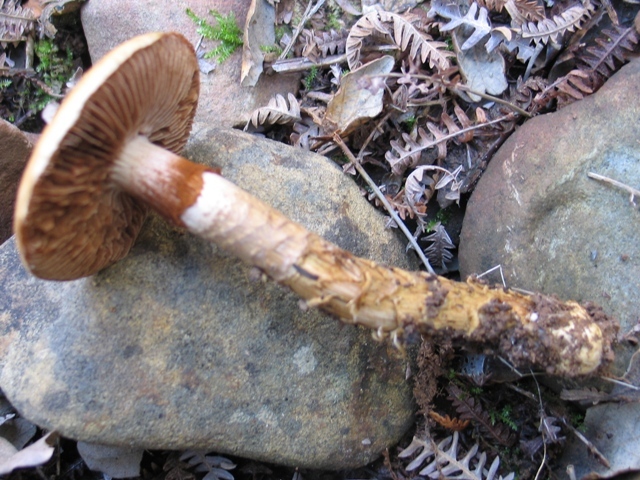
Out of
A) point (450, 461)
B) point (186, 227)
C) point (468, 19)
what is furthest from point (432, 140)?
point (450, 461)

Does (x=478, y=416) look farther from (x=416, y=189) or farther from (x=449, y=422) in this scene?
(x=416, y=189)

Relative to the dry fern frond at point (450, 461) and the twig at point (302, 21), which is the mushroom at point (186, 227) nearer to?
the dry fern frond at point (450, 461)

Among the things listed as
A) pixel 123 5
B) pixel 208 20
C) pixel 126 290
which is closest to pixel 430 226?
pixel 126 290

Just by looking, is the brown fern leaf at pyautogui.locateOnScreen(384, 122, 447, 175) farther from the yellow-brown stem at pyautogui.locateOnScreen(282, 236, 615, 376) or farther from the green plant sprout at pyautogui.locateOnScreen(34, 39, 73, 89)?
the green plant sprout at pyautogui.locateOnScreen(34, 39, 73, 89)

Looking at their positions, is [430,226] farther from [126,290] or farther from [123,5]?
[123,5]

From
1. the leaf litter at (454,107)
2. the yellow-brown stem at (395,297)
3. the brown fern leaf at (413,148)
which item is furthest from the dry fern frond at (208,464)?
the brown fern leaf at (413,148)

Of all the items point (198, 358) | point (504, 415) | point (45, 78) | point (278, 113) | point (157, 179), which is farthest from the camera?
point (45, 78)
